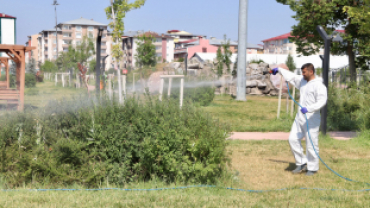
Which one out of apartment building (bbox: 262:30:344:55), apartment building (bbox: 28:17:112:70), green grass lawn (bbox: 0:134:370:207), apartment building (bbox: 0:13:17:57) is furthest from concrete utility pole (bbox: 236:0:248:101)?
apartment building (bbox: 28:17:112:70)

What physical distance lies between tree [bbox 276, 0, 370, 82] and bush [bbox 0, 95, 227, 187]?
60.3ft

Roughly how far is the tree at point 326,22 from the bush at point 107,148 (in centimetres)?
1839

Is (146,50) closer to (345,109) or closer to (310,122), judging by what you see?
(345,109)

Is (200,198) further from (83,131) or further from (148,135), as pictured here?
(83,131)

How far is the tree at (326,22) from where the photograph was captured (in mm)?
22000

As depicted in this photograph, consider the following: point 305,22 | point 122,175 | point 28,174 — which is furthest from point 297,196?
point 305,22

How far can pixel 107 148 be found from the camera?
16.9 feet

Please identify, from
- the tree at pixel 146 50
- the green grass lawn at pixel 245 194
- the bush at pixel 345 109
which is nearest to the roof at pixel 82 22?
the tree at pixel 146 50

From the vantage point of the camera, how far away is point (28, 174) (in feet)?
16.9

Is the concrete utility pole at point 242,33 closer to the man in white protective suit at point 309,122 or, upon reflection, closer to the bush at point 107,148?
the man in white protective suit at point 309,122

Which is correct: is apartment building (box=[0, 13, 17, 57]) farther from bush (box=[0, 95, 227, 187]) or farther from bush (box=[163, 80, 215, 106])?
bush (box=[0, 95, 227, 187])

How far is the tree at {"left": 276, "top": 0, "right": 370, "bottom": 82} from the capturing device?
22.0 meters

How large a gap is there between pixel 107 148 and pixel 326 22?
20605 mm

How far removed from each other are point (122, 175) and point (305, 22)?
20.2m
